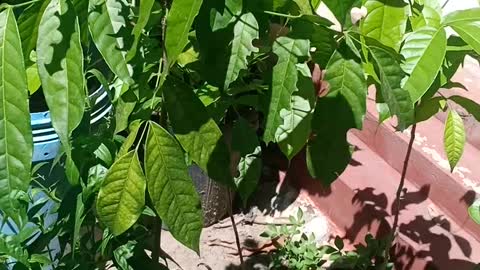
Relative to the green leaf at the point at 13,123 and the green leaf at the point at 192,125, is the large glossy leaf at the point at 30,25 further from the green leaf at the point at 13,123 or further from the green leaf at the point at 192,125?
the green leaf at the point at 192,125

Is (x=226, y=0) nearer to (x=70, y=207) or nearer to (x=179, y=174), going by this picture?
(x=179, y=174)

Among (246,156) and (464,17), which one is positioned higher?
(464,17)

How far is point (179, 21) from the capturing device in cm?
88

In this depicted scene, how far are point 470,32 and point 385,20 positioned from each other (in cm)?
12

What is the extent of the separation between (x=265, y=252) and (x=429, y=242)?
23.5 inches

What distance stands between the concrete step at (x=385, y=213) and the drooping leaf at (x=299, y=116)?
101 cm

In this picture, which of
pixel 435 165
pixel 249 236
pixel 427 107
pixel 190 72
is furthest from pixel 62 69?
pixel 249 236

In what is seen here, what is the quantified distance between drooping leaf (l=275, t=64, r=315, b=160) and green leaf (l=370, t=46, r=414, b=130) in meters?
0.19

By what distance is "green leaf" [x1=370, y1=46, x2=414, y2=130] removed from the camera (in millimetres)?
988

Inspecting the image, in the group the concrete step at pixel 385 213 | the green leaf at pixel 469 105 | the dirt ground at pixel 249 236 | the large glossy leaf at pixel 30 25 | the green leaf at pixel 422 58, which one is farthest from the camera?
the dirt ground at pixel 249 236

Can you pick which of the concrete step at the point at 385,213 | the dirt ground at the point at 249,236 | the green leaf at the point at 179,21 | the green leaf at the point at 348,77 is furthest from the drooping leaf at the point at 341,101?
the dirt ground at the point at 249,236

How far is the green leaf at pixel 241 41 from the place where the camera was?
3.30 feet

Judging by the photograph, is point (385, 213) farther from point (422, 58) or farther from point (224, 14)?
point (224, 14)

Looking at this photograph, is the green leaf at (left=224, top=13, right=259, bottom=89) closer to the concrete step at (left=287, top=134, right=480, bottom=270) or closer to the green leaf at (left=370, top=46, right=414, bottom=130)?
the green leaf at (left=370, top=46, right=414, bottom=130)
